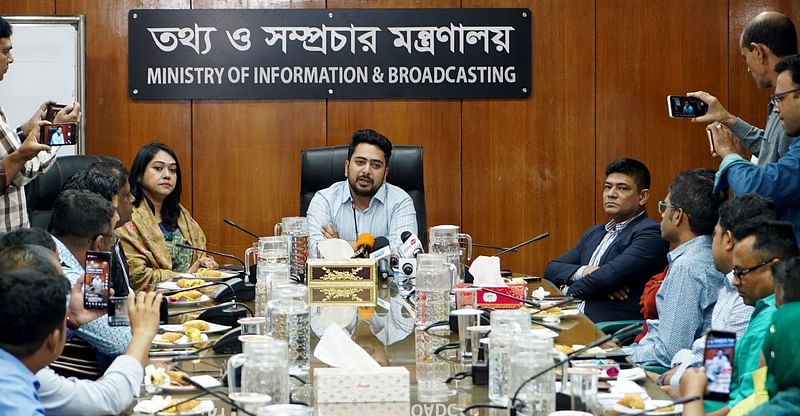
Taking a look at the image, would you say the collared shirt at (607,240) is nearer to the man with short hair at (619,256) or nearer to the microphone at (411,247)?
the man with short hair at (619,256)

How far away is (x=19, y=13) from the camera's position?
18.7 ft

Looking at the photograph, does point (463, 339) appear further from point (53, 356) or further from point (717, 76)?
point (717, 76)

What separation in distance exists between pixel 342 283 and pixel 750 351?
1306mm

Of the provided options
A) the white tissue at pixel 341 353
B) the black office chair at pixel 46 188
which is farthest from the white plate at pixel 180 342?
the black office chair at pixel 46 188

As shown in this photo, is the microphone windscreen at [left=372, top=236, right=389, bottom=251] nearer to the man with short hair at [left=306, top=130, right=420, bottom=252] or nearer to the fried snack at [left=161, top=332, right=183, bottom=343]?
the man with short hair at [left=306, top=130, right=420, bottom=252]

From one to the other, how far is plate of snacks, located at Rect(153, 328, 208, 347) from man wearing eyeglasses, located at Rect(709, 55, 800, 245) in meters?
1.75

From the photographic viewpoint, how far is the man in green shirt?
2.55m

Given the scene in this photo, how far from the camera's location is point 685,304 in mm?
3270

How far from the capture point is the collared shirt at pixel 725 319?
2968mm

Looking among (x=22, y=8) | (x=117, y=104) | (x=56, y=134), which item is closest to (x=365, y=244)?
(x=56, y=134)

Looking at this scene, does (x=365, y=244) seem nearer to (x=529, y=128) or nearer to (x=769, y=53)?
(x=769, y=53)

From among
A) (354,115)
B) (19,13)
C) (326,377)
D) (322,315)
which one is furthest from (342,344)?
(19,13)

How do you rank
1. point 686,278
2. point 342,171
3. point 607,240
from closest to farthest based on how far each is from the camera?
point 686,278 < point 607,240 < point 342,171

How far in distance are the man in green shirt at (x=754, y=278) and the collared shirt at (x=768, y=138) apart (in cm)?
100
